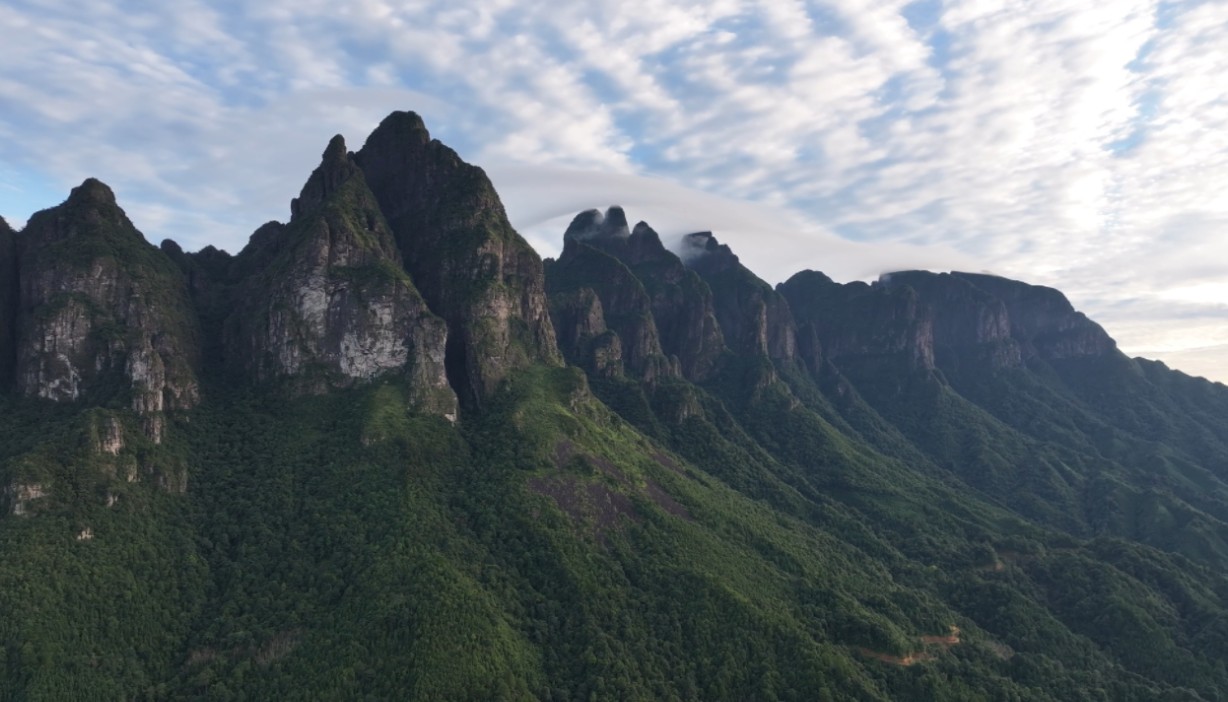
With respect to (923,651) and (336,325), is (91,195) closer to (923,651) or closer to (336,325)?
(336,325)

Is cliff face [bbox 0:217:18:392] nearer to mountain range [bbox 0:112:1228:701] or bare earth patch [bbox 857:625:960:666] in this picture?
mountain range [bbox 0:112:1228:701]

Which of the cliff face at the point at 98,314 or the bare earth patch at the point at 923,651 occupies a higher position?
the cliff face at the point at 98,314

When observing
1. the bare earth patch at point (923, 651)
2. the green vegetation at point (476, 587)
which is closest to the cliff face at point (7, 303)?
the green vegetation at point (476, 587)

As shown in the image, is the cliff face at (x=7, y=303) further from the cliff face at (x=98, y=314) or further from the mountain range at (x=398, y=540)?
the cliff face at (x=98, y=314)

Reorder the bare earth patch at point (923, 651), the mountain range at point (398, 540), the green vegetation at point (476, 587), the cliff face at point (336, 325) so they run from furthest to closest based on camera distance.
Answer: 1. the cliff face at point (336, 325)
2. the bare earth patch at point (923, 651)
3. the mountain range at point (398, 540)
4. the green vegetation at point (476, 587)

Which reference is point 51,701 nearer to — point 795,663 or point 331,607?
point 331,607

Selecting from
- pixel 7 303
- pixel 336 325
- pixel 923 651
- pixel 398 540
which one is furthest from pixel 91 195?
pixel 923 651

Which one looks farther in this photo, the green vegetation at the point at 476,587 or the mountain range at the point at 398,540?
the mountain range at the point at 398,540

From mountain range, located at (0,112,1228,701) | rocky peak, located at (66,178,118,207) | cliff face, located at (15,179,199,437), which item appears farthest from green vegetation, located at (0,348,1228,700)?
rocky peak, located at (66,178,118,207)
